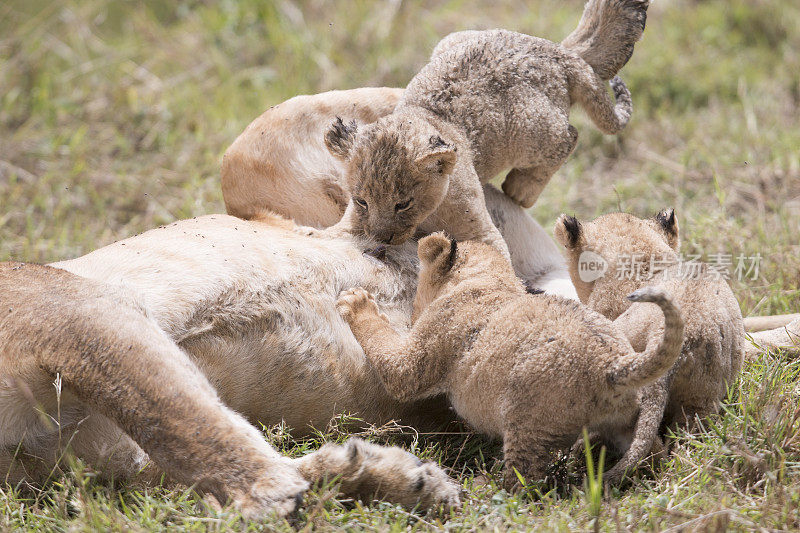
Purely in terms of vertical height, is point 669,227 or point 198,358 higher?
point 669,227

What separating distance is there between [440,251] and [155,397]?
3.85 feet

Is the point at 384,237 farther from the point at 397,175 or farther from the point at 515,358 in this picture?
the point at 515,358

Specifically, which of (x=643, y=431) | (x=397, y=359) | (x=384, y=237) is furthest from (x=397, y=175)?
(x=643, y=431)

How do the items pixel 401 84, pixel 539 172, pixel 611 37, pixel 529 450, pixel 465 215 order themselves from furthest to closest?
1. pixel 401 84
2. pixel 611 37
3. pixel 539 172
4. pixel 465 215
5. pixel 529 450

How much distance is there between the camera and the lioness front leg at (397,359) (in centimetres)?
314

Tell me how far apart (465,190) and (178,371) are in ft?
4.98

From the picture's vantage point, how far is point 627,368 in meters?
2.68

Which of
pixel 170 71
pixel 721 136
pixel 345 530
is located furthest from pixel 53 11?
pixel 345 530

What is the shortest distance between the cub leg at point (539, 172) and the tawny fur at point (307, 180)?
0.22ft

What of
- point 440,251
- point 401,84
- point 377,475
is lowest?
point 377,475

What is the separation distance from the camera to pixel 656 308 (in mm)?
3012

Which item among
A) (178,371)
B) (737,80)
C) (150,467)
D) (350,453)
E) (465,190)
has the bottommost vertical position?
(150,467)

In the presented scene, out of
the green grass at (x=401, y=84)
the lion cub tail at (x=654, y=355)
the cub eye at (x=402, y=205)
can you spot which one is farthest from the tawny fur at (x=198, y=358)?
the lion cub tail at (x=654, y=355)

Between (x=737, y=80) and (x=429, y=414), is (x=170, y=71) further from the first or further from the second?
(x=429, y=414)
